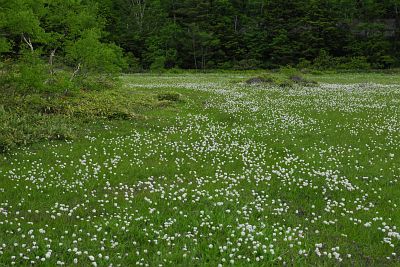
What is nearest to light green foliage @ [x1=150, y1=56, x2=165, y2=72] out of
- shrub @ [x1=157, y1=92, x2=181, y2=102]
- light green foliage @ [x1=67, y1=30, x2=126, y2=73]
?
shrub @ [x1=157, y1=92, x2=181, y2=102]

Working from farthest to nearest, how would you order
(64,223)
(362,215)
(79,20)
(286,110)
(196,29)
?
(196,29) → (286,110) → (79,20) → (362,215) → (64,223)

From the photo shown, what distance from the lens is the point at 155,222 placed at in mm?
8930

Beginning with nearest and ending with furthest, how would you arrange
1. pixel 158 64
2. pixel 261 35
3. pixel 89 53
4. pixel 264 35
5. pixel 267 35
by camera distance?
pixel 89 53 → pixel 158 64 → pixel 261 35 → pixel 264 35 → pixel 267 35

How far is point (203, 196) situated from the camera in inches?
413

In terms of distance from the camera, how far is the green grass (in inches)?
301

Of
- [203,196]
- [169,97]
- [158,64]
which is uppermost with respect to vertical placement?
[203,196]

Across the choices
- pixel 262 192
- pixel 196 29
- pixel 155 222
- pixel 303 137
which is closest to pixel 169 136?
pixel 303 137

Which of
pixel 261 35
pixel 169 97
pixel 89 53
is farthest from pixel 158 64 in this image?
pixel 89 53

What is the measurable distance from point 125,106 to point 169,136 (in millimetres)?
6893

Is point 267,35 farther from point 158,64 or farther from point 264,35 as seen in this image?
point 158,64

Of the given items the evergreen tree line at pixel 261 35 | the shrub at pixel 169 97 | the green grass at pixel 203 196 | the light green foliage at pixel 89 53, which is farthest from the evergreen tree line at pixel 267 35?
the green grass at pixel 203 196

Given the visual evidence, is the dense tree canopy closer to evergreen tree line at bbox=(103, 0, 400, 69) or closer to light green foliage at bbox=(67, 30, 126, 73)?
evergreen tree line at bbox=(103, 0, 400, 69)

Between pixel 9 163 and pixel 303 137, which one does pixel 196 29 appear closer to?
pixel 303 137

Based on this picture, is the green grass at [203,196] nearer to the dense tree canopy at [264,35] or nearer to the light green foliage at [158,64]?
the light green foliage at [158,64]
